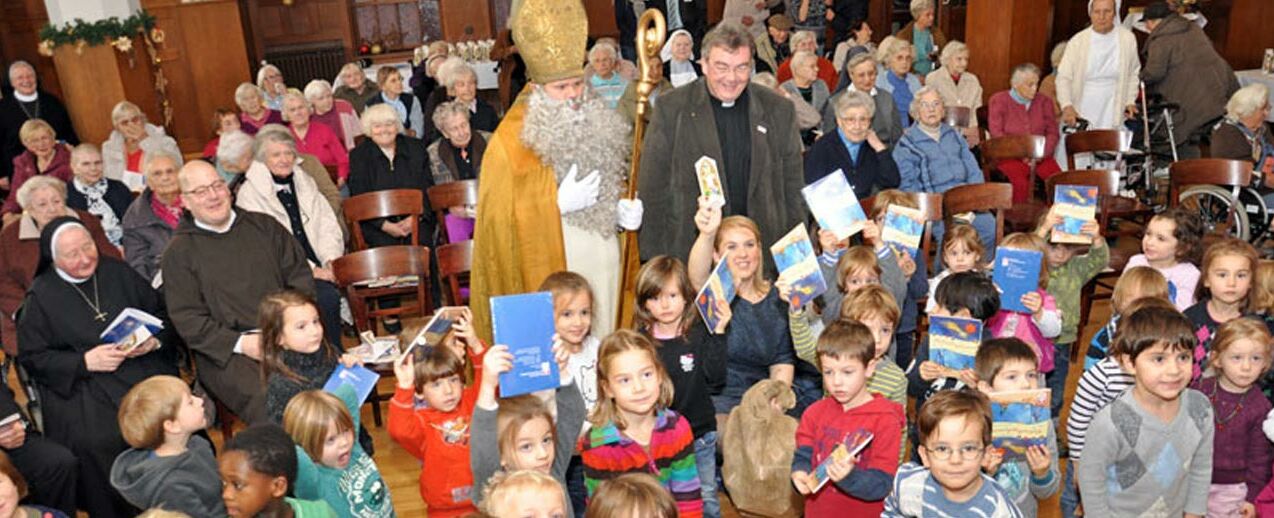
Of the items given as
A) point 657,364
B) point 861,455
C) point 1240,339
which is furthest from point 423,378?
point 1240,339

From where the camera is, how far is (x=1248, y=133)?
22.3ft

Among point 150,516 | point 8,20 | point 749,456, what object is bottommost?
point 749,456

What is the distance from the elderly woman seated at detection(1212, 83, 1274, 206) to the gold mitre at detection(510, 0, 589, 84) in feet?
15.6

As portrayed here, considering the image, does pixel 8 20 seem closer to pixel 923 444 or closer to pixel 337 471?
pixel 337 471

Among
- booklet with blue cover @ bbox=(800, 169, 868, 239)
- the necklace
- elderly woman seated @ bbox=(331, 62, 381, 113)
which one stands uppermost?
elderly woman seated @ bbox=(331, 62, 381, 113)

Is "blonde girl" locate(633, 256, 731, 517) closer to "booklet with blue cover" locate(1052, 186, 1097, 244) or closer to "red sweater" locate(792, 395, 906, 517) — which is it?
"red sweater" locate(792, 395, 906, 517)

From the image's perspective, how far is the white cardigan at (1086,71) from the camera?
26.8 feet

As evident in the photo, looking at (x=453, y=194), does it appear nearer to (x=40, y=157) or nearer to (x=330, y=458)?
(x=330, y=458)

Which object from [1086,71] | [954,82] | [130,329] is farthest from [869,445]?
[954,82]

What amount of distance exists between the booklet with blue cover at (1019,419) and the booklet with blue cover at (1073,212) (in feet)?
5.17

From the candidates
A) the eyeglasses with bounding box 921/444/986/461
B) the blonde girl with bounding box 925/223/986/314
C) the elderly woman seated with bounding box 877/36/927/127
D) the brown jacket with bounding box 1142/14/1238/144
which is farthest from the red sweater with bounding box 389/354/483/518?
the brown jacket with bounding box 1142/14/1238/144

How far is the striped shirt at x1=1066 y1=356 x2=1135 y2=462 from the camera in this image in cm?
373

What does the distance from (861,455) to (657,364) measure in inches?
28.9

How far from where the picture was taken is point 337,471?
11.2ft
